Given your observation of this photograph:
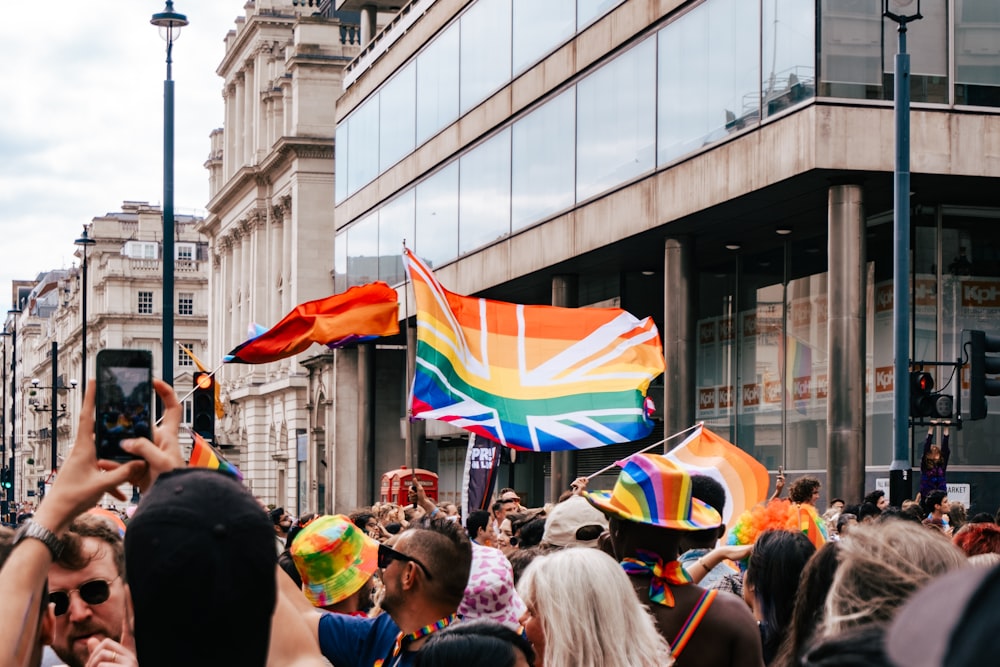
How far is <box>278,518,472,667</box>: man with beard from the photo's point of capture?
5152mm

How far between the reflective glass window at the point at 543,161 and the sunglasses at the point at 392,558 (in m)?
25.2

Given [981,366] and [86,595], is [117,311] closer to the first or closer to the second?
[981,366]

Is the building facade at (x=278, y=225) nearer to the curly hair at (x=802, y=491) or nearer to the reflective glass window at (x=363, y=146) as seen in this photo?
the reflective glass window at (x=363, y=146)

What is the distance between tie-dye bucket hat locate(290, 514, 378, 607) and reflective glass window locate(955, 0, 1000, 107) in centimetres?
1751

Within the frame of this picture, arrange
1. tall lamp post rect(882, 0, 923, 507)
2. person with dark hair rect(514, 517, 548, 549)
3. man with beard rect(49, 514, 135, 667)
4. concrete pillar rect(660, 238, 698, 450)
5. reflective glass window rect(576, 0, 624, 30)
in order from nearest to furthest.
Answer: man with beard rect(49, 514, 135, 667), person with dark hair rect(514, 517, 548, 549), tall lamp post rect(882, 0, 923, 507), concrete pillar rect(660, 238, 698, 450), reflective glass window rect(576, 0, 624, 30)

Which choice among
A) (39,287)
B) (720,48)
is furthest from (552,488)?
(39,287)

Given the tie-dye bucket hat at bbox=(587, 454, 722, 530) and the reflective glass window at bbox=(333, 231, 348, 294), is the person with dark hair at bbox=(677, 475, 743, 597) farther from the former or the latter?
the reflective glass window at bbox=(333, 231, 348, 294)

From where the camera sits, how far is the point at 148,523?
245cm

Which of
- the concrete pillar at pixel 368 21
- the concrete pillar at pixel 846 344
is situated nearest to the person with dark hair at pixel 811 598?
the concrete pillar at pixel 846 344

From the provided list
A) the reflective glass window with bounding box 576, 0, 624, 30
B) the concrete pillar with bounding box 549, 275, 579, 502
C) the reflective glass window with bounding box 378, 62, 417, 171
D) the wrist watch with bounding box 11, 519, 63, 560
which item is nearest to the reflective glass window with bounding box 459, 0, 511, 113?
the reflective glass window with bounding box 576, 0, 624, 30

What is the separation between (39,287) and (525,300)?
5917 inches

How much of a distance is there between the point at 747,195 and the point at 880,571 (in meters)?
20.7

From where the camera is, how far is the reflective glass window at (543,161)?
100 ft

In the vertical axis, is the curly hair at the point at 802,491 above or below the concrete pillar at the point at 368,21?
below
